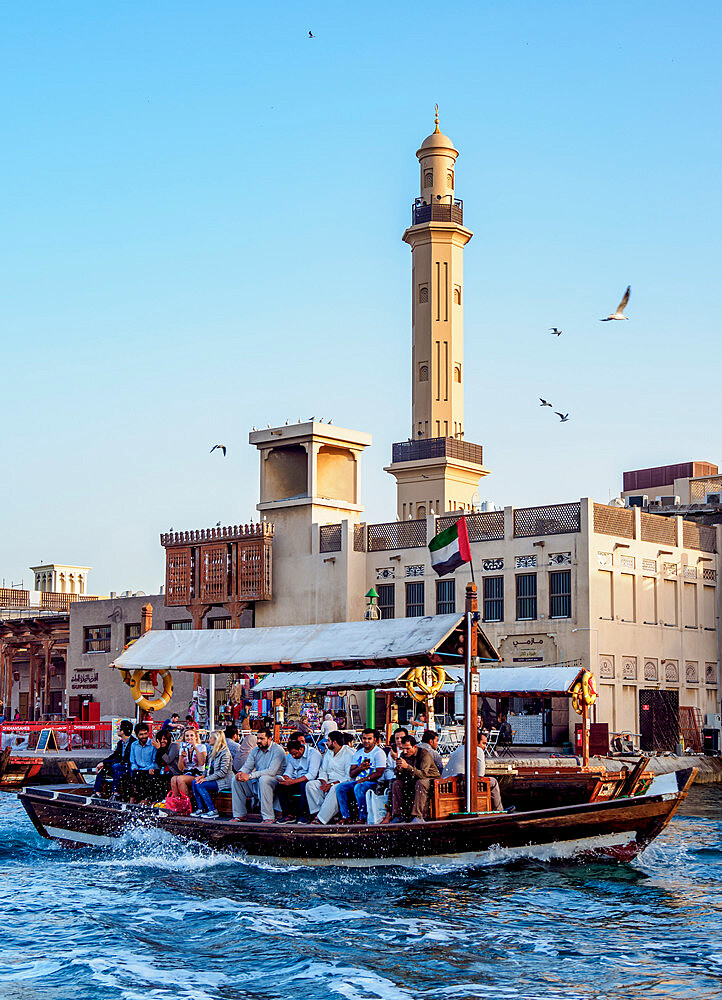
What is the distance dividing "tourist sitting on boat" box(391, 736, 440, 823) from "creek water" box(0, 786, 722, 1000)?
84 centimetres

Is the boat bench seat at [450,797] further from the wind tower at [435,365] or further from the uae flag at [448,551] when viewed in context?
the wind tower at [435,365]

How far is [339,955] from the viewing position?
48.4 feet

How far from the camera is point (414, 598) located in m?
51.6

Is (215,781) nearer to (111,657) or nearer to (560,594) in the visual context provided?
(560,594)

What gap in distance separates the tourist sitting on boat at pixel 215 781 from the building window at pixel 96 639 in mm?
43116

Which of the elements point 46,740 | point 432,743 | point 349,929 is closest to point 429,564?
point 46,740

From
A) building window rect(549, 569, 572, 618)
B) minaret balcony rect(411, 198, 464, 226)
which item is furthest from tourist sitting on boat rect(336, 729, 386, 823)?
minaret balcony rect(411, 198, 464, 226)

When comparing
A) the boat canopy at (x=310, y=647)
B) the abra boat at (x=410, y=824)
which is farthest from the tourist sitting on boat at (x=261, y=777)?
the boat canopy at (x=310, y=647)

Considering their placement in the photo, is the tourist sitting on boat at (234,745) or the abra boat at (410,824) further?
the tourist sitting on boat at (234,745)

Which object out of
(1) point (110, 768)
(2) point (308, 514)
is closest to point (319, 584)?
(2) point (308, 514)

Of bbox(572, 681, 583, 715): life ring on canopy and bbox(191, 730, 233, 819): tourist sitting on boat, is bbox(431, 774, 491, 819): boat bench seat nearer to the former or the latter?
bbox(191, 730, 233, 819): tourist sitting on boat

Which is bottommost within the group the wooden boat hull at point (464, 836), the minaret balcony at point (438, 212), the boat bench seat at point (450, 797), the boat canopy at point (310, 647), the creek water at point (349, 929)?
the creek water at point (349, 929)

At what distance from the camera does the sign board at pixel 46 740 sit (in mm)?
49656

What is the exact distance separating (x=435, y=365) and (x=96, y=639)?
21.3 meters
